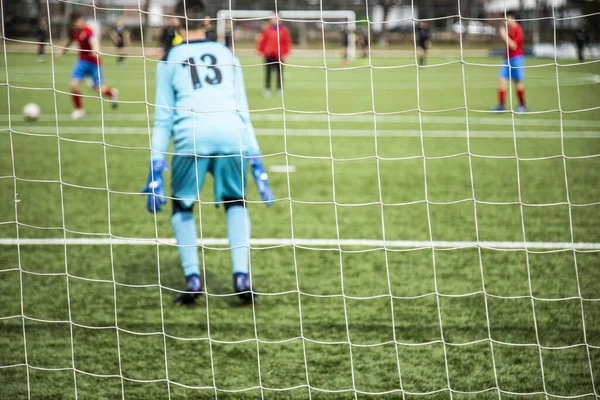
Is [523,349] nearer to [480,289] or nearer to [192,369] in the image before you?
[480,289]

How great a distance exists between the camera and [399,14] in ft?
105

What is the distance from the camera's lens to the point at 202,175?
4.00 meters

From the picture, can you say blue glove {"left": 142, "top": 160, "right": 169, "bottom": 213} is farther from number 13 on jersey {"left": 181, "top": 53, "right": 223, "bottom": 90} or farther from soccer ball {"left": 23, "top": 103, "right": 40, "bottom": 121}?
soccer ball {"left": 23, "top": 103, "right": 40, "bottom": 121}

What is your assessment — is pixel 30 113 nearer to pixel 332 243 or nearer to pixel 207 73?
pixel 332 243

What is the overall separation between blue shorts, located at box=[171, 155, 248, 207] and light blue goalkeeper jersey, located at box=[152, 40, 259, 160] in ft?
0.18

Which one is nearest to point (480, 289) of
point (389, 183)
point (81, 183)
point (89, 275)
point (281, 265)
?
point (281, 265)

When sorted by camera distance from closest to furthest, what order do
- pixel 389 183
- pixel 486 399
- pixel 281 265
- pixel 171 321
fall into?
pixel 486 399 → pixel 171 321 → pixel 281 265 → pixel 389 183

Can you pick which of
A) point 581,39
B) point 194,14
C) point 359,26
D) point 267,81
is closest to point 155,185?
point 194,14

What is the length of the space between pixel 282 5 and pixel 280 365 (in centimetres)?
3141

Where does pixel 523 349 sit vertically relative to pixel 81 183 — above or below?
below

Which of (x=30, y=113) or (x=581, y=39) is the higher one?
(x=581, y=39)

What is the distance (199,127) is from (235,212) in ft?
1.83

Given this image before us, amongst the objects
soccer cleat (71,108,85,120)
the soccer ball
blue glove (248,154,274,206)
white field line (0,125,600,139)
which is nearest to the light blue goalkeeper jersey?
blue glove (248,154,274,206)

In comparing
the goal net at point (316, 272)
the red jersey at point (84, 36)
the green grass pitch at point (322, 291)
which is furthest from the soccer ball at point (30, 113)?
the green grass pitch at point (322, 291)
